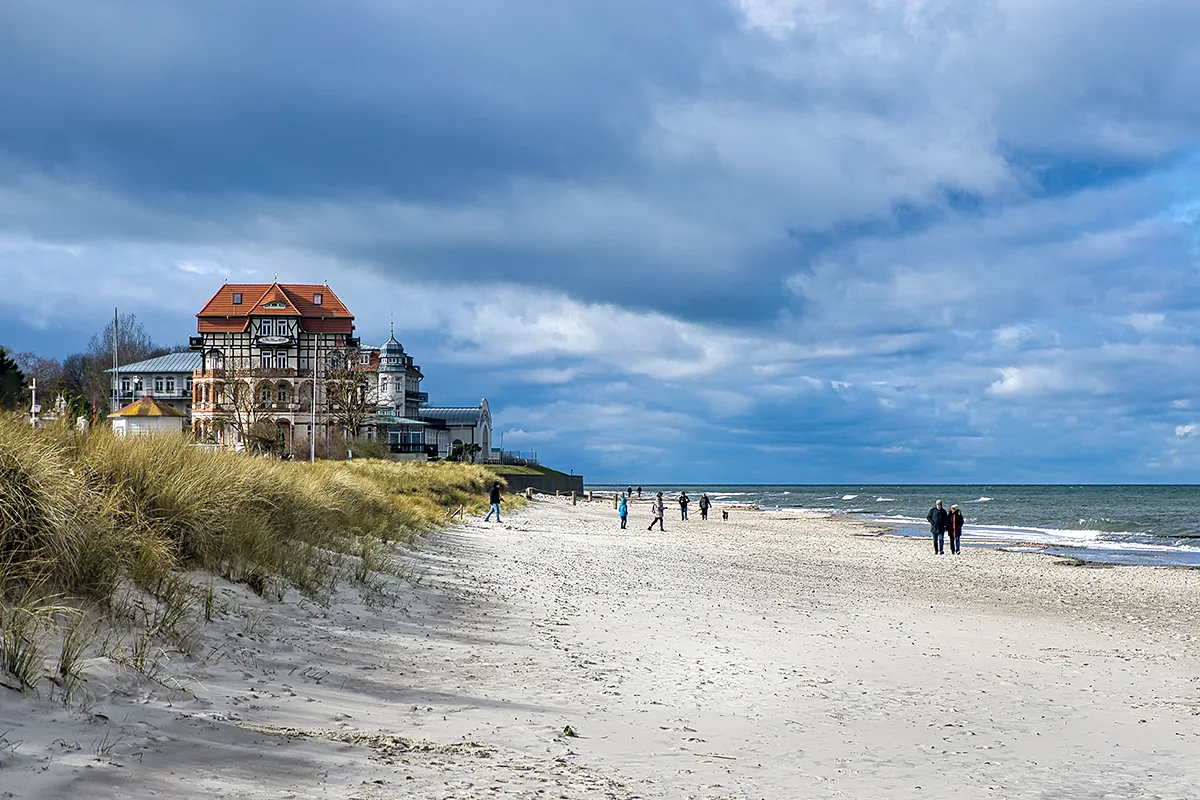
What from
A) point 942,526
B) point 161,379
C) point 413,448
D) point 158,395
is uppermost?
point 161,379

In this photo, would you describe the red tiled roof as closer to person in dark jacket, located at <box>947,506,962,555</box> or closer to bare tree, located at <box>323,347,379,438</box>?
A: bare tree, located at <box>323,347,379,438</box>

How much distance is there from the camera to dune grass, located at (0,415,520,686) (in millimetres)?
7043

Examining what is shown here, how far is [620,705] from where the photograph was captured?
8.20m

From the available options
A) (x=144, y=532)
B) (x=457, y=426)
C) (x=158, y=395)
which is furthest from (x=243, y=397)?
(x=144, y=532)

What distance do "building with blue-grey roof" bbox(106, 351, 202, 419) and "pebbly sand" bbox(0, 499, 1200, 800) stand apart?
85.2 m

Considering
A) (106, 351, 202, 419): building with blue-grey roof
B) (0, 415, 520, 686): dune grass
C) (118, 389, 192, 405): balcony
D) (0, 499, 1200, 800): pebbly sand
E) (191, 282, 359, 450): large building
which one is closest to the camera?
(0, 499, 1200, 800): pebbly sand

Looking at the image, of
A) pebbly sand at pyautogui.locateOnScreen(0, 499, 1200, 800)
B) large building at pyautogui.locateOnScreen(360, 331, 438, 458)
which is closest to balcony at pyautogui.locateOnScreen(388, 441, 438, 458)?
large building at pyautogui.locateOnScreen(360, 331, 438, 458)

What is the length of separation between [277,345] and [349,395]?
21.5 metres

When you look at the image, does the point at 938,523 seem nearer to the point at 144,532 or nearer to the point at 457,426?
the point at 144,532

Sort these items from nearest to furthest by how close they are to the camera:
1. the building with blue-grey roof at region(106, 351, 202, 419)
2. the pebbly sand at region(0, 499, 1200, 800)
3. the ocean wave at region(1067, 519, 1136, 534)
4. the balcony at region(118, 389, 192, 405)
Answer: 1. the pebbly sand at region(0, 499, 1200, 800)
2. the ocean wave at region(1067, 519, 1136, 534)
3. the balcony at region(118, 389, 192, 405)
4. the building with blue-grey roof at region(106, 351, 202, 419)

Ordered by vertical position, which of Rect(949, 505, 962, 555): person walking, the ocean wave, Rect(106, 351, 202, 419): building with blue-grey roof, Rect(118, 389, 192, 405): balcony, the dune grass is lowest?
the ocean wave

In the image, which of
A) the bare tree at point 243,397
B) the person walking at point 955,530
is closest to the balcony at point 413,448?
the bare tree at point 243,397

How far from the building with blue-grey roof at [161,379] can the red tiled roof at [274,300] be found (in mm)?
11146

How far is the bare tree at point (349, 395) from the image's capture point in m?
62.0
